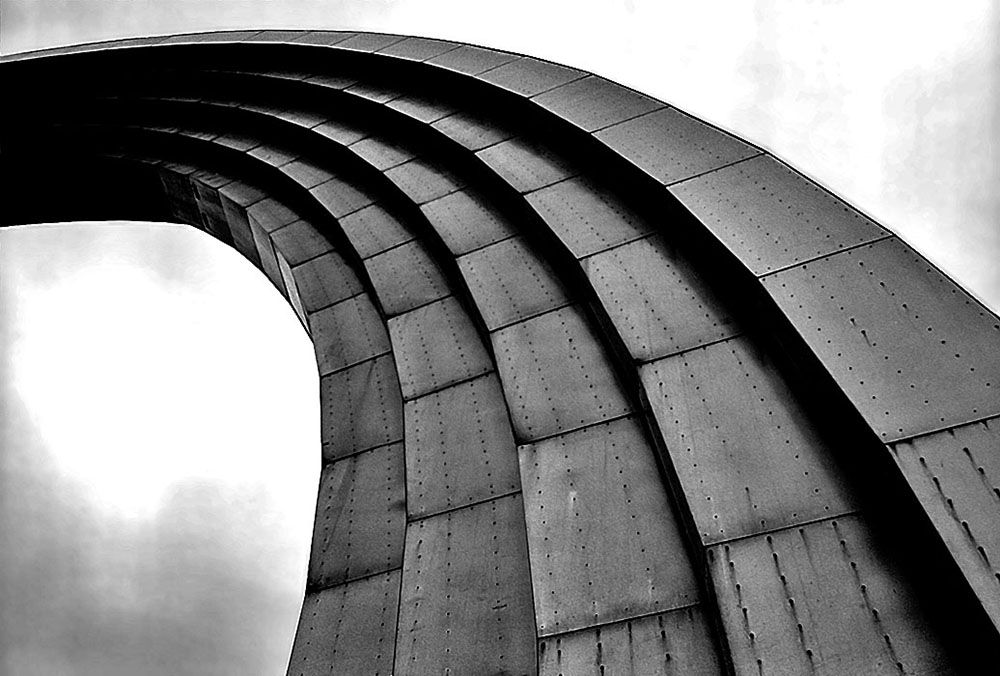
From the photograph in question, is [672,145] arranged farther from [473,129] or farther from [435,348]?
[473,129]

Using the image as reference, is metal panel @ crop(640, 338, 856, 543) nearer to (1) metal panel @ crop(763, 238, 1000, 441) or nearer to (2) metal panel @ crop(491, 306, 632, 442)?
(1) metal panel @ crop(763, 238, 1000, 441)

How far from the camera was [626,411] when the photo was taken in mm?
7254

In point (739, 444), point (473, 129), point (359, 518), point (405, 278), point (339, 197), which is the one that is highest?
point (473, 129)

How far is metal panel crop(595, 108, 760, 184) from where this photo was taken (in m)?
9.48

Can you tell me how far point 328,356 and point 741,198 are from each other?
568 cm

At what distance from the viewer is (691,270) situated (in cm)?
848

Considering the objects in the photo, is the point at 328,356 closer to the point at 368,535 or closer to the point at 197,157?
the point at 368,535

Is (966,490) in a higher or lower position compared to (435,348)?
lower

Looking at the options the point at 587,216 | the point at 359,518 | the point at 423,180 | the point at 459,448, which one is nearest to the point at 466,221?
the point at 423,180

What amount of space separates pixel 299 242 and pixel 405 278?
351 cm

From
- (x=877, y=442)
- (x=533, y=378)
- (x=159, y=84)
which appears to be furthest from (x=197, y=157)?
(x=877, y=442)

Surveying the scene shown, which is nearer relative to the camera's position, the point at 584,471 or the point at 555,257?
the point at 584,471

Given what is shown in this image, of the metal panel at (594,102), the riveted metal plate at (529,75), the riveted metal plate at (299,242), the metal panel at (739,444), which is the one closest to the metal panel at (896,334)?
the metal panel at (739,444)

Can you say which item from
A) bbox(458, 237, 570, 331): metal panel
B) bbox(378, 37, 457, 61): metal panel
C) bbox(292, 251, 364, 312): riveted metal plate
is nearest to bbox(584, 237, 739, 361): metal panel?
bbox(458, 237, 570, 331): metal panel
